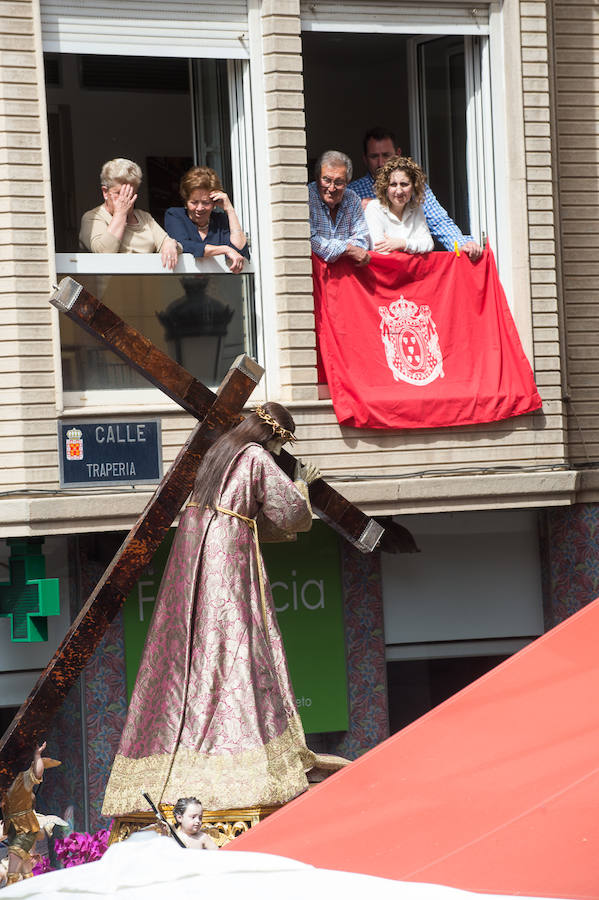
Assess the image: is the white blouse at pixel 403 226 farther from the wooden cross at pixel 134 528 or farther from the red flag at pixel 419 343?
the wooden cross at pixel 134 528

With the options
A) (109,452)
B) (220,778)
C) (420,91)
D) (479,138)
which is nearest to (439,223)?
(479,138)

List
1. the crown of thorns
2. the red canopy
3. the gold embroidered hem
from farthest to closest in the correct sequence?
the crown of thorns → the gold embroidered hem → the red canopy

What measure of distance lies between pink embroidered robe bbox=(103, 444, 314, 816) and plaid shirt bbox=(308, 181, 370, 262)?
10.4ft

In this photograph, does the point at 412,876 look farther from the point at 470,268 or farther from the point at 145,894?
the point at 470,268

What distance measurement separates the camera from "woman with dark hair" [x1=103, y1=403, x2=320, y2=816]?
7.32m

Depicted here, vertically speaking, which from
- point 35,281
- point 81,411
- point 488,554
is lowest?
point 488,554

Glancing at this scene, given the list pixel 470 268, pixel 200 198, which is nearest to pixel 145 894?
pixel 200 198

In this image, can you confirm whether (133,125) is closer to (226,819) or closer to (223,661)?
(223,661)

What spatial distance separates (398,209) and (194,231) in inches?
60.4

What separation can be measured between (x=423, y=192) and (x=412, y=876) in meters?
8.12

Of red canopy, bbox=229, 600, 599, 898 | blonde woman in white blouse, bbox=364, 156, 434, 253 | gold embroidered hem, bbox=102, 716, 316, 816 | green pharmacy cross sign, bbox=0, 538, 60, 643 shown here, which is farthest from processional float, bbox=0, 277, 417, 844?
red canopy, bbox=229, 600, 599, 898

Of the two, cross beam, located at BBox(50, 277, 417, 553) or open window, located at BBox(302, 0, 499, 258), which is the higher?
open window, located at BBox(302, 0, 499, 258)

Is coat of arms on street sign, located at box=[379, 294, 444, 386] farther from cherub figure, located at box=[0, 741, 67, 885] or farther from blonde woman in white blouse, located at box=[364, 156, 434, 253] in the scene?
cherub figure, located at box=[0, 741, 67, 885]

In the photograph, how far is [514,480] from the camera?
10742mm
